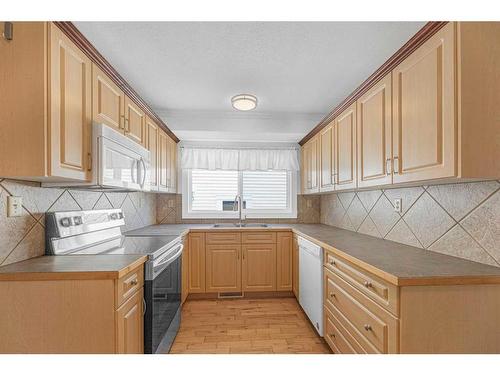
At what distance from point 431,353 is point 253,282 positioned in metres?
2.11

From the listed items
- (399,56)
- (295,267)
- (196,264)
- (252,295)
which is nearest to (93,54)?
(399,56)

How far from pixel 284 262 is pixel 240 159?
5.06 feet

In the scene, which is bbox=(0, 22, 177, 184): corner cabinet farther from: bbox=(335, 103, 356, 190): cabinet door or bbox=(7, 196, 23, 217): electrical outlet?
bbox=(335, 103, 356, 190): cabinet door

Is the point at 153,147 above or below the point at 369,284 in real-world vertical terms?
above

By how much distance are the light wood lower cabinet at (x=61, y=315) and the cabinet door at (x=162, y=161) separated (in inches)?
67.2

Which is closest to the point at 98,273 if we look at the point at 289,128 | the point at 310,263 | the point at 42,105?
the point at 42,105

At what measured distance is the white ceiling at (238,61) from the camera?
5.58ft

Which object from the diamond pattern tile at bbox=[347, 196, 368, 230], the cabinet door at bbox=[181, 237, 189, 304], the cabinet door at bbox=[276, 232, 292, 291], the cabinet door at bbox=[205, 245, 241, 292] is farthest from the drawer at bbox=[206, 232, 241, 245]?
the diamond pattern tile at bbox=[347, 196, 368, 230]

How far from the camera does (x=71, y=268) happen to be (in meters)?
1.28

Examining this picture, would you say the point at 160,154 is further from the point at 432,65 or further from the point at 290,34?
the point at 432,65

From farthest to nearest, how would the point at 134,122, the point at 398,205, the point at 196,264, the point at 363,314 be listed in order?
1. the point at 196,264
2. the point at 134,122
3. the point at 398,205
4. the point at 363,314

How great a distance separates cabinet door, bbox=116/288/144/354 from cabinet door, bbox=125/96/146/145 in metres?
1.26

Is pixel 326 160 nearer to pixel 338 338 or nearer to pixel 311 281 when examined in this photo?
pixel 311 281

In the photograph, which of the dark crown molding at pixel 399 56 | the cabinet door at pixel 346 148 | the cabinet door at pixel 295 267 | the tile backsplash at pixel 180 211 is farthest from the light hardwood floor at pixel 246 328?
the dark crown molding at pixel 399 56
